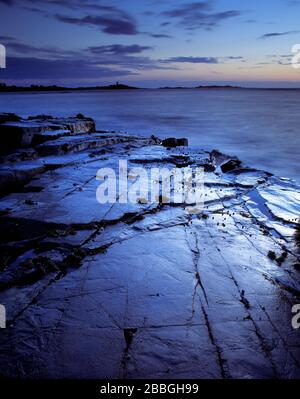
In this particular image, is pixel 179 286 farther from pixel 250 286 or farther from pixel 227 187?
pixel 227 187

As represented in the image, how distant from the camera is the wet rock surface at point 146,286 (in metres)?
2.67

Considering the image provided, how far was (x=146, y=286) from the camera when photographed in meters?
3.65

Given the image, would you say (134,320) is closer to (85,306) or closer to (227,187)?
(85,306)

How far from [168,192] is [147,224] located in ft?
5.85

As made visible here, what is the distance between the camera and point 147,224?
Answer: 529cm

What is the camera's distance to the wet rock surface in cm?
267

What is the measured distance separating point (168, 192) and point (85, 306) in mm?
4004
